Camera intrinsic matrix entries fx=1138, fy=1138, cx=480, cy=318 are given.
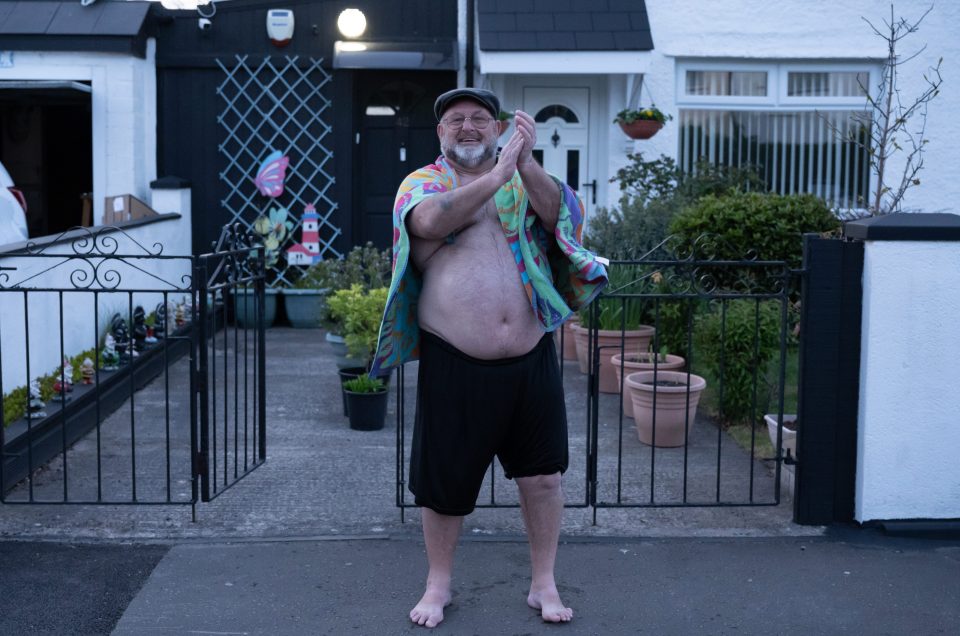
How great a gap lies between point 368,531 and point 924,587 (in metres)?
2.39

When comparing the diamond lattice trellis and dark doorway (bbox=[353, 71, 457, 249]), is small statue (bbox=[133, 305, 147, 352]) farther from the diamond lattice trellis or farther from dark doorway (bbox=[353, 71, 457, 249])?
dark doorway (bbox=[353, 71, 457, 249])

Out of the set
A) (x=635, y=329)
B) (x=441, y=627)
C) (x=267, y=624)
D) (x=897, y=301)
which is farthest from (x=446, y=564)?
(x=635, y=329)

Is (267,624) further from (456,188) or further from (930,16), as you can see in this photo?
(930,16)

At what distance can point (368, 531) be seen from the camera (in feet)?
17.1

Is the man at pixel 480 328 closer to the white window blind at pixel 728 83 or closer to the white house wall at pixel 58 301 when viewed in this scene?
the white house wall at pixel 58 301

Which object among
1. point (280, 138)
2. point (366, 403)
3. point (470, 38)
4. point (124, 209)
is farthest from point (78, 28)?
point (366, 403)

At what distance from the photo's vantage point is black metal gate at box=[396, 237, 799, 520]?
5.33 m

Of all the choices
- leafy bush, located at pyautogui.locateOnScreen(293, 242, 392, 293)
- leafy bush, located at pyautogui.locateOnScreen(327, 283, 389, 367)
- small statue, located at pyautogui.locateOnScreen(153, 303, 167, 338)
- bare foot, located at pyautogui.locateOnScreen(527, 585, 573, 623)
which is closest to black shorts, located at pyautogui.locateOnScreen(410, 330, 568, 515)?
bare foot, located at pyautogui.locateOnScreen(527, 585, 573, 623)

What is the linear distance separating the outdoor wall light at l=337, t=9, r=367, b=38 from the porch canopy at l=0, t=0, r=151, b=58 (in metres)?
1.91

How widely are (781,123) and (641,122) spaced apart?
70.5 inches

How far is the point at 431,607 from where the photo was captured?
420 centimetres

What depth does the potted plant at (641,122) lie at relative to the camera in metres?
10.7

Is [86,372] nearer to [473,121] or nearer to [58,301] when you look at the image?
[58,301]

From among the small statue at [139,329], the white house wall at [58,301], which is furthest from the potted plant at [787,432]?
the small statue at [139,329]
